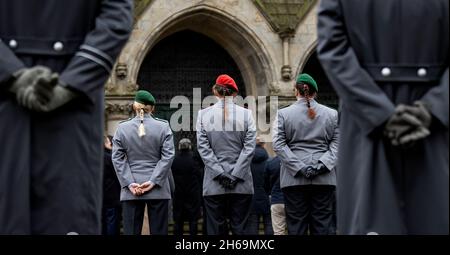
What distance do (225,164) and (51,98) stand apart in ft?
17.5

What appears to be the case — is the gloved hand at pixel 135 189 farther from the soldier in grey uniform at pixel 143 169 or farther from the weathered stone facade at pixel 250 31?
the weathered stone facade at pixel 250 31

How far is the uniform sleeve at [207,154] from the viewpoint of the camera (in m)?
9.46

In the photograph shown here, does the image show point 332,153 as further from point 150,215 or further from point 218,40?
point 218,40

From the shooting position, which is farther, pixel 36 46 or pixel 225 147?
pixel 225 147

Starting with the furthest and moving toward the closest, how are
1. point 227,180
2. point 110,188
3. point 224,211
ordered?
point 110,188 → point 224,211 → point 227,180

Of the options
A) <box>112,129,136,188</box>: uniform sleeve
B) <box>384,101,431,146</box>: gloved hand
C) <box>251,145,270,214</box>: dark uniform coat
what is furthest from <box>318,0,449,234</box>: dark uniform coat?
<box>251,145,270,214</box>: dark uniform coat

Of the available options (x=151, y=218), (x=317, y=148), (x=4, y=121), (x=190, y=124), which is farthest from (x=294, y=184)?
(x=190, y=124)

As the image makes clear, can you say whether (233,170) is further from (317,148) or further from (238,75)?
(238,75)

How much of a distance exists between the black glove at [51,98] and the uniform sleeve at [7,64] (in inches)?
6.9

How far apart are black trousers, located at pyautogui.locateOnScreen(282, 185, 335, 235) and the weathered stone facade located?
471 inches

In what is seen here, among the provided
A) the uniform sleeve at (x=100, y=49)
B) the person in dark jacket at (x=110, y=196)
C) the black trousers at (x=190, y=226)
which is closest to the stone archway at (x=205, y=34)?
the black trousers at (x=190, y=226)

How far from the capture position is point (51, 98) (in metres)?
4.30

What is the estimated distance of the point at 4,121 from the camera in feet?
14.6

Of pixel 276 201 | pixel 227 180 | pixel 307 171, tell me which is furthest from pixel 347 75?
pixel 276 201
